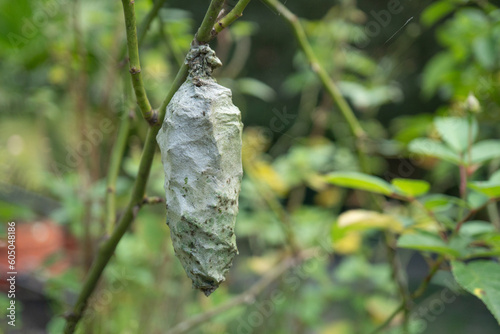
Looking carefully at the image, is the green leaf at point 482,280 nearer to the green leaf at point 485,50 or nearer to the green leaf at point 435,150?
the green leaf at point 435,150

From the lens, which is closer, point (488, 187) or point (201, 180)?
point (201, 180)

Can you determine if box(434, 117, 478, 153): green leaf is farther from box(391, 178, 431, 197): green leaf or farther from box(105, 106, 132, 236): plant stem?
box(105, 106, 132, 236): plant stem

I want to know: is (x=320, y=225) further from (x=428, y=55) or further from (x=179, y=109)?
(x=428, y=55)

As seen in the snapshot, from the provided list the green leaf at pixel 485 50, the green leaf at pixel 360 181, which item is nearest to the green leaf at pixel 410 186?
→ the green leaf at pixel 360 181

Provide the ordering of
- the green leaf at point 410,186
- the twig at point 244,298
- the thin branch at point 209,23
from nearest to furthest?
the thin branch at point 209,23
the green leaf at point 410,186
the twig at point 244,298

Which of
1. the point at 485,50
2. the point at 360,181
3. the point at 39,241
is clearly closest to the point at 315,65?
the point at 360,181

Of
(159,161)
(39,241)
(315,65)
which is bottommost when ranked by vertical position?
(39,241)

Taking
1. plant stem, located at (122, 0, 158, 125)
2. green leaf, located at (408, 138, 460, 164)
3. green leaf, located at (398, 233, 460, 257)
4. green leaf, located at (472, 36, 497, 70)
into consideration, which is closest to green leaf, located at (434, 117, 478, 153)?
green leaf, located at (408, 138, 460, 164)

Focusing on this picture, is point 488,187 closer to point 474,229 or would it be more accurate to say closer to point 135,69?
point 474,229

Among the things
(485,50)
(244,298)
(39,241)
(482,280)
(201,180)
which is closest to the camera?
(201,180)
